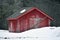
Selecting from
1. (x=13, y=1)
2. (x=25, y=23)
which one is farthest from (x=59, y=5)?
(x=25, y=23)

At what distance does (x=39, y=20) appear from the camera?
3116cm

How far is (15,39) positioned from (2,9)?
56.3ft

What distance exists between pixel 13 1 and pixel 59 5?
22.3ft

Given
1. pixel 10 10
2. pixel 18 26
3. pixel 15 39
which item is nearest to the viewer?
pixel 15 39

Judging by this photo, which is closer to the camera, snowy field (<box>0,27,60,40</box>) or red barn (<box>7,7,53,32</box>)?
snowy field (<box>0,27,60,40</box>)

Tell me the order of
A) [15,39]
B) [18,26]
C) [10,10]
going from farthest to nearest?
[10,10] < [18,26] < [15,39]

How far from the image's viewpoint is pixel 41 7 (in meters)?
38.1

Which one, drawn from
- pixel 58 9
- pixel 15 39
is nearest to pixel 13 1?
pixel 58 9

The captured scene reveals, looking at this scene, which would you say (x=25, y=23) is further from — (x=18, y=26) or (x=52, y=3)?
(x=52, y=3)

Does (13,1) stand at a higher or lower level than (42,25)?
higher

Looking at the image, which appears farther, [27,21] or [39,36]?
[27,21]

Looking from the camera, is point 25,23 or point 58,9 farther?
point 58,9

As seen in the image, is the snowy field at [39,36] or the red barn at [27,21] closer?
the snowy field at [39,36]

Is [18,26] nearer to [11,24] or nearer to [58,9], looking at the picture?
[11,24]
